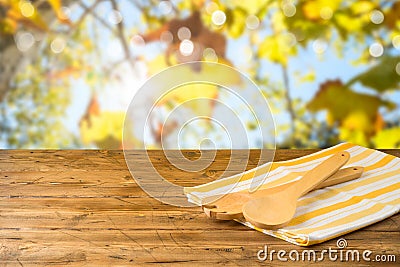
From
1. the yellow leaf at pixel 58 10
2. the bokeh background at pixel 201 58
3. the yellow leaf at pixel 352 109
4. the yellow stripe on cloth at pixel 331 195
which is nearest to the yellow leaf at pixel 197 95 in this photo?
→ the bokeh background at pixel 201 58

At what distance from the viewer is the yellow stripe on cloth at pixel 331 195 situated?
3.42ft

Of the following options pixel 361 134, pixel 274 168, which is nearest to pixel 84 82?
pixel 361 134

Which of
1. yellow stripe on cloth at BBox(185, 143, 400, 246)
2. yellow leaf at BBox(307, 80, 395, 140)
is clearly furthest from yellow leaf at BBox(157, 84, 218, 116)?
yellow stripe on cloth at BBox(185, 143, 400, 246)

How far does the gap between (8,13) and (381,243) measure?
2091mm

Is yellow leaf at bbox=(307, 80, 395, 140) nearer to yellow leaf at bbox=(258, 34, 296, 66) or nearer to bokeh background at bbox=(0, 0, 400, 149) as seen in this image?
bokeh background at bbox=(0, 0, 400, 149)

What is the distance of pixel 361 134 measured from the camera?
2.69 m

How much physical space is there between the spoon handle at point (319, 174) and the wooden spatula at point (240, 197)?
0.06 ft

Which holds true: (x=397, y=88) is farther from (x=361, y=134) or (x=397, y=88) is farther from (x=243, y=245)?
Answer: (x=243, y=245)

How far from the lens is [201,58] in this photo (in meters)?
2.61

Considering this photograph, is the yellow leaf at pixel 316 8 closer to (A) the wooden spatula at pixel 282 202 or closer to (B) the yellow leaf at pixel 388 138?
(B) the yellow leaf at pixel 388 138

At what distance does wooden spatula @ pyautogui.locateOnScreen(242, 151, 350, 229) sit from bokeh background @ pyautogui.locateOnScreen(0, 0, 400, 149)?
1401mm

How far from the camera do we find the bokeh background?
2604 millimetres

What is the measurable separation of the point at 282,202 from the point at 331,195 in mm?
127

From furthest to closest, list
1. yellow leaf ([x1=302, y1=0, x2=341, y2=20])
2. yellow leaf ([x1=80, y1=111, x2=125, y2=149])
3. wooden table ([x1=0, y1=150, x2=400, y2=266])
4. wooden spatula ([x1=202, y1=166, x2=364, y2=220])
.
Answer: yellow leaf ([x1=80, y1=111, x2=125, y2=149])
yellow leaf ([x1=302, y1=0, x2=341, y2=20])
wooden spatula ([x1=202, y1=166, x2=364, y2=220])
wooden table ([x1=0, y1=150, x2=400, y2=266])
